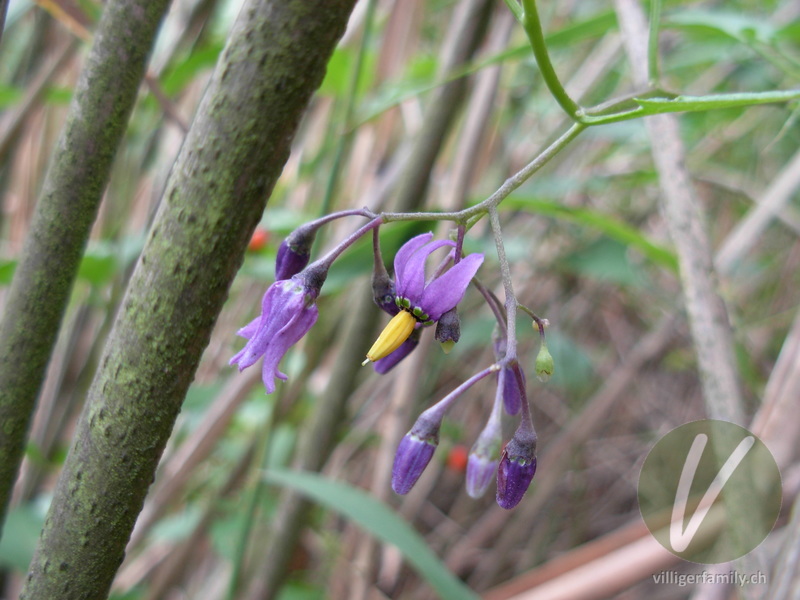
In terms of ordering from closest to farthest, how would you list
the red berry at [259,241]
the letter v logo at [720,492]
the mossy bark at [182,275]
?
1. the mossy bark at [182,275]
2. the letter v logo at [720,492]
3. the red berry at [259,241]

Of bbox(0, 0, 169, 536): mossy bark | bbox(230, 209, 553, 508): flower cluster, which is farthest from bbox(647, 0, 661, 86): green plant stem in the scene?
bbox(0, 0, 169, 536): mossy bark

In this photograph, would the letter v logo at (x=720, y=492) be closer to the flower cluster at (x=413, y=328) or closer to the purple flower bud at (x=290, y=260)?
the flower cluster at (x=413, y=328)

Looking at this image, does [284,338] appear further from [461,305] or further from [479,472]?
[461,305]

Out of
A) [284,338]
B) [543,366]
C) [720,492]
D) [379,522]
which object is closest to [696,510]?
[720,492]

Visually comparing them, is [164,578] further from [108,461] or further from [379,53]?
[379,53]

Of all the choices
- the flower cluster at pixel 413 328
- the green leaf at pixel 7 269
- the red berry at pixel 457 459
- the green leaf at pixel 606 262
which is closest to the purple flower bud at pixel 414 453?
the flower cluster at pixel 413 328

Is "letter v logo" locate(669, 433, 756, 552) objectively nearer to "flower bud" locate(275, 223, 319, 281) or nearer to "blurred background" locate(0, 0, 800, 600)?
"blurred background" locate(0, 0, 800, 600)
